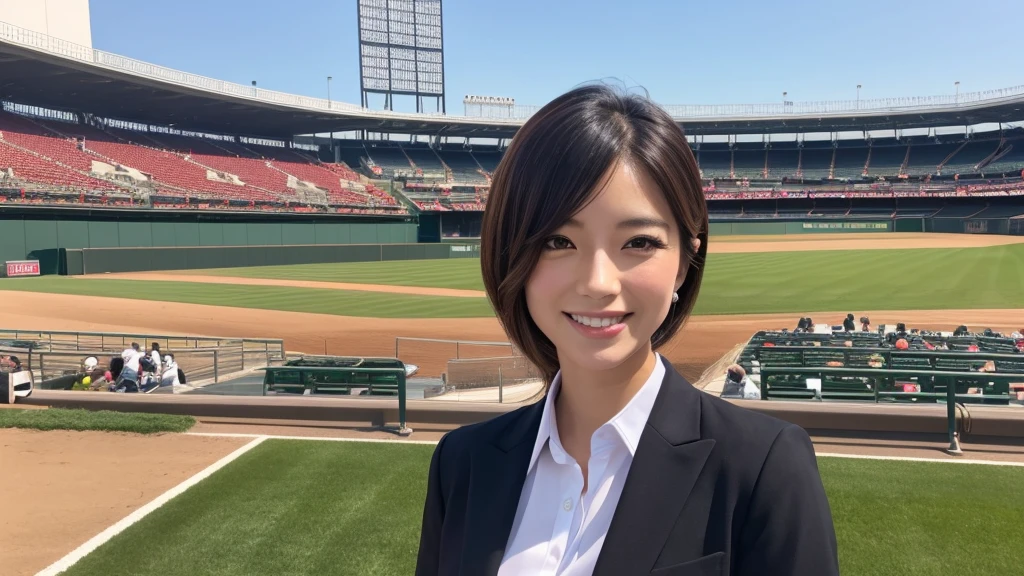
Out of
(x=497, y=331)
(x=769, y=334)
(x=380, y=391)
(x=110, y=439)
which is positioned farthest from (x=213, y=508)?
(x=497, y=331)

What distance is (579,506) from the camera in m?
1.50

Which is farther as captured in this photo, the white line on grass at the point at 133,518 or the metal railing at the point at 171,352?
the metal railing at the point at 171,352

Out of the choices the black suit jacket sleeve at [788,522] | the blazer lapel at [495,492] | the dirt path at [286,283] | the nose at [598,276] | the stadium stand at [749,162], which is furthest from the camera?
the stadium stand at [749,162]

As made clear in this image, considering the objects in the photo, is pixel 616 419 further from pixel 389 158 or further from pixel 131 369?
pixel 389 158

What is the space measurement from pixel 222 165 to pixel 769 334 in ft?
180

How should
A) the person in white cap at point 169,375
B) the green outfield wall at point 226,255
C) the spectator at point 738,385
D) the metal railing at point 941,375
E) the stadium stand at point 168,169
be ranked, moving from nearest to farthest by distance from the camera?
the metal railing at point 941,375 → the spectator at point 738,385 → the person in white cap at point 169,375 → the green outfield wall at point 226,255 → the stadium stand at point 168,169

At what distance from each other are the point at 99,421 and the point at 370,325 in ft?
47.2

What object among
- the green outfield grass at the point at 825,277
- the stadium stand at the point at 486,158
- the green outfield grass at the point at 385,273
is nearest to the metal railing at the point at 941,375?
Result: the green outfield grass at the point at 825,277

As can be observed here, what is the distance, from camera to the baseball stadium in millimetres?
5719

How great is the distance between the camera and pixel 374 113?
68.0 meters

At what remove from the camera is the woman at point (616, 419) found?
134 centimetres

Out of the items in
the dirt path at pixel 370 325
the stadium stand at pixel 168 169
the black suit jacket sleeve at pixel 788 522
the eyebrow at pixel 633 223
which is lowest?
the dirt path at pixel 370 325

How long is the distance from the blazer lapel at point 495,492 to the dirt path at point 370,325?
1502 centimetres

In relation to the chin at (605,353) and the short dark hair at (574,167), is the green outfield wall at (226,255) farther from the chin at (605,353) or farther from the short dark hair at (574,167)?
the chin at (605,353)
